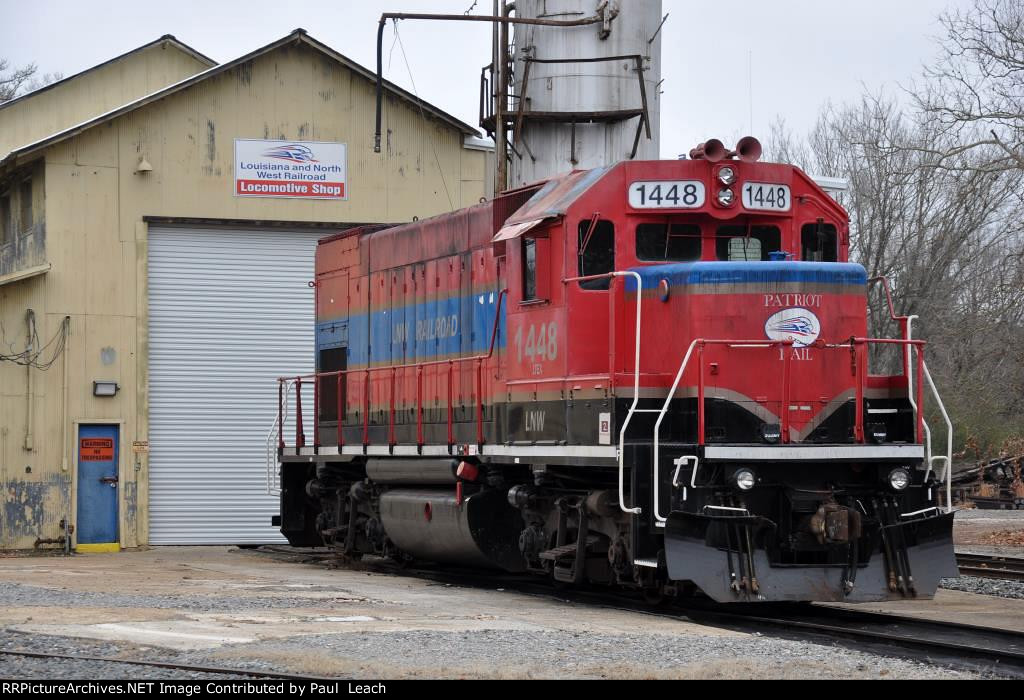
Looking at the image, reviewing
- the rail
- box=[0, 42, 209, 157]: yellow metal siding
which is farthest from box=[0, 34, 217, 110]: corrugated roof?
the rail

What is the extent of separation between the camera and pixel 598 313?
12125mm

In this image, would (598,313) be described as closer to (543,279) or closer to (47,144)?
(543,279)

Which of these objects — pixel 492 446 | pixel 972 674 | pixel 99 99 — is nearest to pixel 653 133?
pixel 492 446

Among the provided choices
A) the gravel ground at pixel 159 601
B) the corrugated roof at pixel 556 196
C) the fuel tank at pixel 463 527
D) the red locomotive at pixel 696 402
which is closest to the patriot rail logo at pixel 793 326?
the red locomotive at pixel 696 402

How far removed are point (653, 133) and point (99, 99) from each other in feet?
43.7

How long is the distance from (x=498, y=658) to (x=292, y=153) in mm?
15646

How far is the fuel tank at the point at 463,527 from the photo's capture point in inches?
557

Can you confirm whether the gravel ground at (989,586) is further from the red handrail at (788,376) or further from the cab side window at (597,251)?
the cab side window at (597,251)

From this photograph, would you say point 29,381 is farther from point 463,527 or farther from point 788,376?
point 788,376

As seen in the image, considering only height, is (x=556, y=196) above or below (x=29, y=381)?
above

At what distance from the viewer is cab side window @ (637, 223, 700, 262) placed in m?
12.1

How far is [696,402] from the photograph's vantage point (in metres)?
11.4

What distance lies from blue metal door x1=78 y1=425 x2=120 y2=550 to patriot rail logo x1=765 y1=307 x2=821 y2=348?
45.2 ft

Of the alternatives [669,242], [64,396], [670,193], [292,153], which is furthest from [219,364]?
[670,193]
